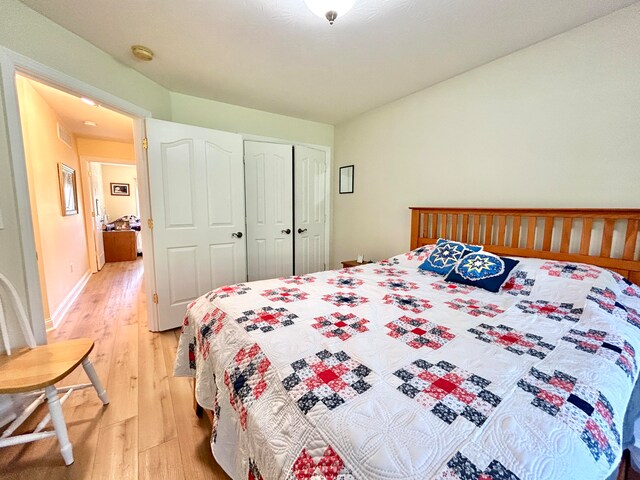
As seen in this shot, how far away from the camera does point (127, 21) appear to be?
1692 mm

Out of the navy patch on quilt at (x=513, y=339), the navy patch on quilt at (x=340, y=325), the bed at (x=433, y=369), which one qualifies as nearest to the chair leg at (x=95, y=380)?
the bed at (x=433, y=369)

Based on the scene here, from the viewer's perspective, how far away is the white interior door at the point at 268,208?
3.21 meters

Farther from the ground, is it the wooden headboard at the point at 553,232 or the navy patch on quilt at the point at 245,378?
the wooden headboard at the point at 553,232

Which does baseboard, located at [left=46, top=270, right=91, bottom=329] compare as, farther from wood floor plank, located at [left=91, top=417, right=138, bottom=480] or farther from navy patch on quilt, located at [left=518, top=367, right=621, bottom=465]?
navy patch on quilt, located at [left=518, top=367, right=621, bottom=465]

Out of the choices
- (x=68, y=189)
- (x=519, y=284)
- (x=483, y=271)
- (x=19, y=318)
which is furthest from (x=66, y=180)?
(x=519, y=284)

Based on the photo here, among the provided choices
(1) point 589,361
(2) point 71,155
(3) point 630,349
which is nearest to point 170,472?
(1) point 589,361

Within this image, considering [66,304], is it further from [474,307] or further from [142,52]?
[474,307]

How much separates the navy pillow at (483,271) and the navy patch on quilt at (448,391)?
1.05 m

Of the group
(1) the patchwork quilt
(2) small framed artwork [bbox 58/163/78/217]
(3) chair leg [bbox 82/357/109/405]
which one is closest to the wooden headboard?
(1) the patchwork quilt

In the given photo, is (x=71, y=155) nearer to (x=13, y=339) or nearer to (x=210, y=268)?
(x=210, y=268)

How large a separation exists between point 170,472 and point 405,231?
264 cm

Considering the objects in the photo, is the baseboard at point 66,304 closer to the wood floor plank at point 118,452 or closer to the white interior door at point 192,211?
the white interior door at point 192,211

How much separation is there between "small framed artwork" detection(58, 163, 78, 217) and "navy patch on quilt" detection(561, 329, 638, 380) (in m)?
4.78

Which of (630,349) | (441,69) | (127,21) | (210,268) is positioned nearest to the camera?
(630,349)
